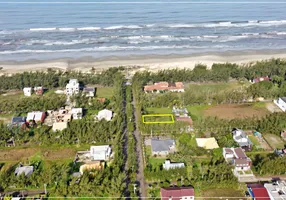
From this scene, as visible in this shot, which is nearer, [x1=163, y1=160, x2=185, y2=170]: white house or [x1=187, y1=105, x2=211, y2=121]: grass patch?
[x1=163, y1=160, x2=185, y2=170]: white house

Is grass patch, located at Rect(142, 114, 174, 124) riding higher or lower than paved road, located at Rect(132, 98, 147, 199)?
higher

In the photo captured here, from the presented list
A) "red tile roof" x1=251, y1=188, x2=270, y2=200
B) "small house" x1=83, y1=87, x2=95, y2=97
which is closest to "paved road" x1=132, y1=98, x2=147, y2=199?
"red tile roof" x1=251, y1=188, x2=270, y2=200

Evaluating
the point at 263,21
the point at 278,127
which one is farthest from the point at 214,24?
the point at 278,127

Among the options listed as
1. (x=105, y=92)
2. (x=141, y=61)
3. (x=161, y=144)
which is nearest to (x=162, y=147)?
(x=161, y=144)

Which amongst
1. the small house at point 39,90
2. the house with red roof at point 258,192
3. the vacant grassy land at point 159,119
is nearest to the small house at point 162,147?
the vacant grassy land at point 159,119

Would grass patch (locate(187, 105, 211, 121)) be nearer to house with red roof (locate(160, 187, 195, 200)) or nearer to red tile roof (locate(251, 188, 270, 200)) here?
red tile roof (locate(251, 188, 270, 200))

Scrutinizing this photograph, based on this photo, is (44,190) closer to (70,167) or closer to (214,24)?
(70,167)
